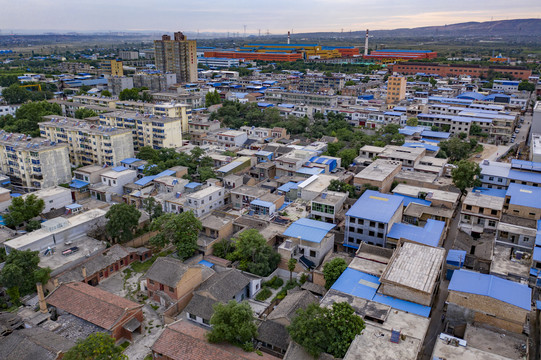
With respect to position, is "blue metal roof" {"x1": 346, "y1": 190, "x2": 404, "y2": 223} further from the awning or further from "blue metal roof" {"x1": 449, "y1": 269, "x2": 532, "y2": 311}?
the awning

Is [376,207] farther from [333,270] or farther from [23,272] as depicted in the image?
[23,272]

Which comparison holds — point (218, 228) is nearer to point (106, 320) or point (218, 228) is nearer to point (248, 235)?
point (248, 235)

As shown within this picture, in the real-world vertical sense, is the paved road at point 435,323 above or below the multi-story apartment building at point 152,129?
below

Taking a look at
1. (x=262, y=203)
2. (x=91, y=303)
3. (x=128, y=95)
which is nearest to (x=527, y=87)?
(x=262, y=203)

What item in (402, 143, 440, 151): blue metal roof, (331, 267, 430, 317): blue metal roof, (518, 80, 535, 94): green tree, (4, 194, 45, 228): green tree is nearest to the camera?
(331, 267, 430, 317): blue metal roof

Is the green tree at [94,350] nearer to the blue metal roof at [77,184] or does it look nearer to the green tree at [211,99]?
the blue metal roof at [77,184]

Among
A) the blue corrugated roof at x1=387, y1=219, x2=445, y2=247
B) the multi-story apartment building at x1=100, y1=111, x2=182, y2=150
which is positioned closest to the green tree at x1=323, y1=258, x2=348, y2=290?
the blue corrugated roof at x1=387, y1=219, x2=445, y2=247

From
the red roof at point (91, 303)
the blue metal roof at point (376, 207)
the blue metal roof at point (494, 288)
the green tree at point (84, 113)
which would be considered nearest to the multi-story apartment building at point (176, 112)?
the green tree at point (84, 113)
